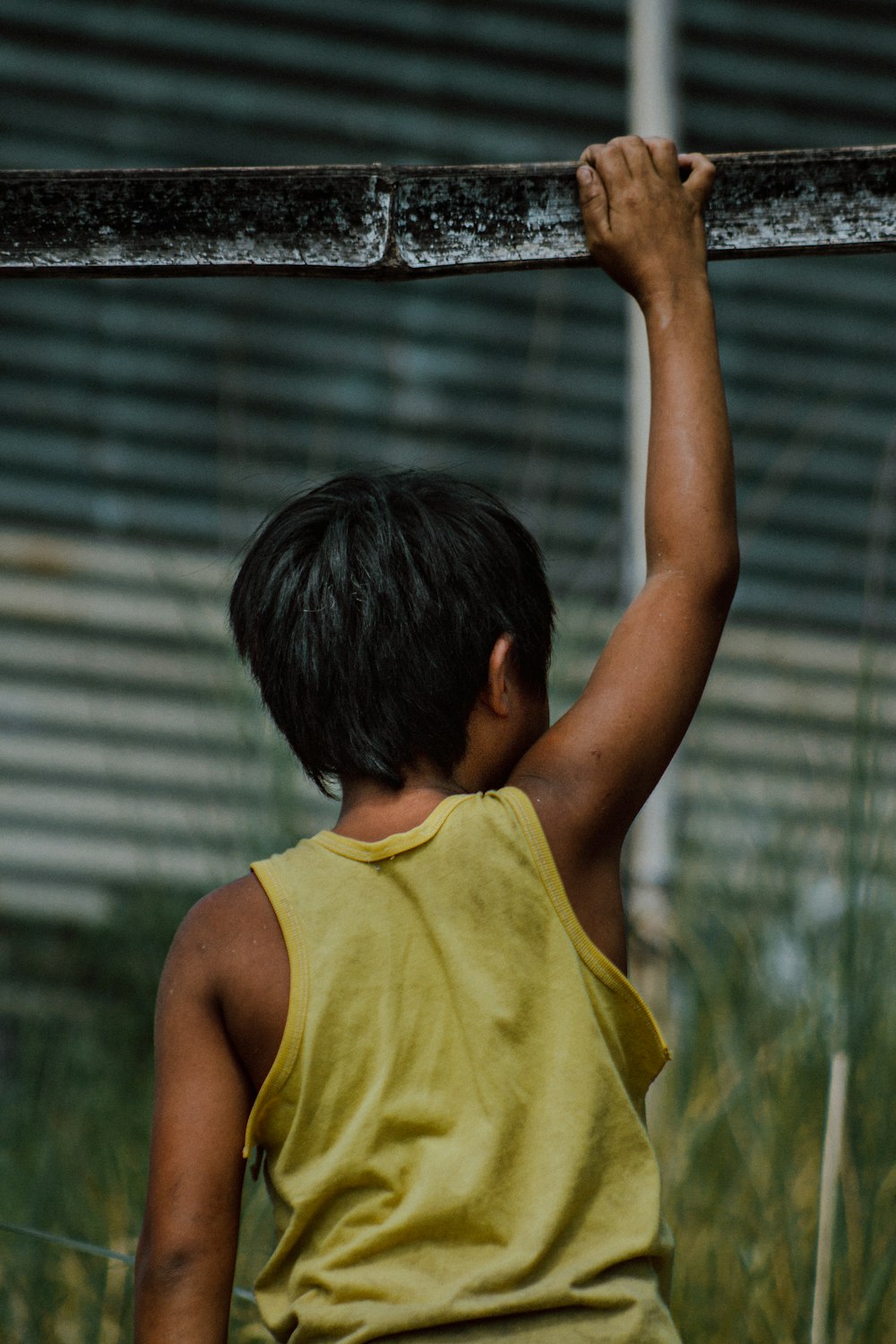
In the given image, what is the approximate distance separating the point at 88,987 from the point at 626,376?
2.24 meters

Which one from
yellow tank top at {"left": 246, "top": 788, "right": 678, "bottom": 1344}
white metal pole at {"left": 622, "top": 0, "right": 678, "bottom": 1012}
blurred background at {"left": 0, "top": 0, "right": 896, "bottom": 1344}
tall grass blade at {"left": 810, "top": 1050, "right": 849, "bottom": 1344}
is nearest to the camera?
yellow tank top at {"left": 246, "top": 788, "right": 678, "bottom": 1344}

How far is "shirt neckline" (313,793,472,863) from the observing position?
1151 mm

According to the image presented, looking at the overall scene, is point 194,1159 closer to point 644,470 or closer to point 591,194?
point 591,194

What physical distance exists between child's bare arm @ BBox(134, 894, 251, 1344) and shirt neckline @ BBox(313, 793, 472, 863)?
103 millimetres

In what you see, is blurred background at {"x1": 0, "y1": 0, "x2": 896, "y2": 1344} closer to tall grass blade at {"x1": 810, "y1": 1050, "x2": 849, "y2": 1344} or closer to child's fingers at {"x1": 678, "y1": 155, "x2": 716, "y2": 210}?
tall grass blade at {"x1": 810, "y1": 1050, "x2": 849, "y2": 1344}

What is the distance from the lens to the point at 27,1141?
248cm

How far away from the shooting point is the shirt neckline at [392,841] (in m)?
1.15

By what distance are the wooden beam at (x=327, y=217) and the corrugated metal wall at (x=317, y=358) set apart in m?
2.66

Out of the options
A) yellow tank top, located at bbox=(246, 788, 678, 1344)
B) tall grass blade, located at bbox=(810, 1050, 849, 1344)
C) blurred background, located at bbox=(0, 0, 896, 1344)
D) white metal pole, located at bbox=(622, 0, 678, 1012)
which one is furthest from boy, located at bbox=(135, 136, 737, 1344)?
blurred background, located at bbox=(0, 0, 896, 1344)

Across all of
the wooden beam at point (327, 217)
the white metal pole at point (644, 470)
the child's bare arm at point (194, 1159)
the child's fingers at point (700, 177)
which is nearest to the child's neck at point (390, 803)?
the child's bare arm at point (194, 1159)

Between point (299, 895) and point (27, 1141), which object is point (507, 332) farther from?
point (299, 895)

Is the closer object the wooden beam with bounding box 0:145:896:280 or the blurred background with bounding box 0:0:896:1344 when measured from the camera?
the wooden beam with bounding box 0:145:896:280

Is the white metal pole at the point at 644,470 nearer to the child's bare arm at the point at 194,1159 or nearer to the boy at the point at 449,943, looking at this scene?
the boy at the point at 449,943

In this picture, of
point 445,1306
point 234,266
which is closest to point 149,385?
point 234,266
